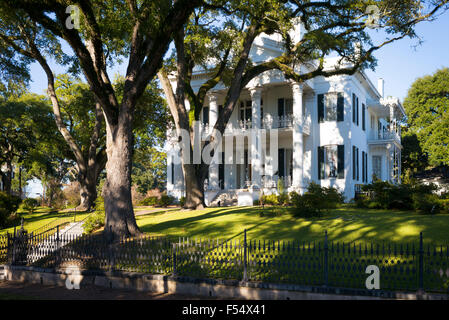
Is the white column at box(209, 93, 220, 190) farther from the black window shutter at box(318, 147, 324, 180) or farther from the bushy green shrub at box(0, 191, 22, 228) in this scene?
the bushy green shrub at box(0, 191, 22, 228)

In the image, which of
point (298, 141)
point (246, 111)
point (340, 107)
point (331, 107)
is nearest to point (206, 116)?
point (246, 111)

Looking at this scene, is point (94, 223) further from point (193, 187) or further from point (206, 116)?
point (206, 116)

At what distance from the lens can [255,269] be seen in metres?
9.33

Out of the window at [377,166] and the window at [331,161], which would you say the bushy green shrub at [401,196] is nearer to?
the window at [331,161]

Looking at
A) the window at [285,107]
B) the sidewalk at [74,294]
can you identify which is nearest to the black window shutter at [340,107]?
the window at [285,107]

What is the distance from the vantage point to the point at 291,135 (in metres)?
28.4

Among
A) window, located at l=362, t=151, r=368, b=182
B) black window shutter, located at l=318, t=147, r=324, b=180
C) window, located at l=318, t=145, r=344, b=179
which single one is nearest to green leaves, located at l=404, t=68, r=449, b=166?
window, located at l=362, t=151, r=368, b=182

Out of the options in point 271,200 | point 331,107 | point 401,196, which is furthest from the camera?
point 331,107

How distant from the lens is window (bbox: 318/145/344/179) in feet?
86.5

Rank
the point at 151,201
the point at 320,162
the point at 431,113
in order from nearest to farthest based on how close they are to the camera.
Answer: the point at 320,162, the point at 151,201, the point at 431,113

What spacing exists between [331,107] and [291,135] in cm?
330

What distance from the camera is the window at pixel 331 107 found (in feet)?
88.4

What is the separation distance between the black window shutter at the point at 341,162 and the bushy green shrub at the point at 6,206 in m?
20.0
